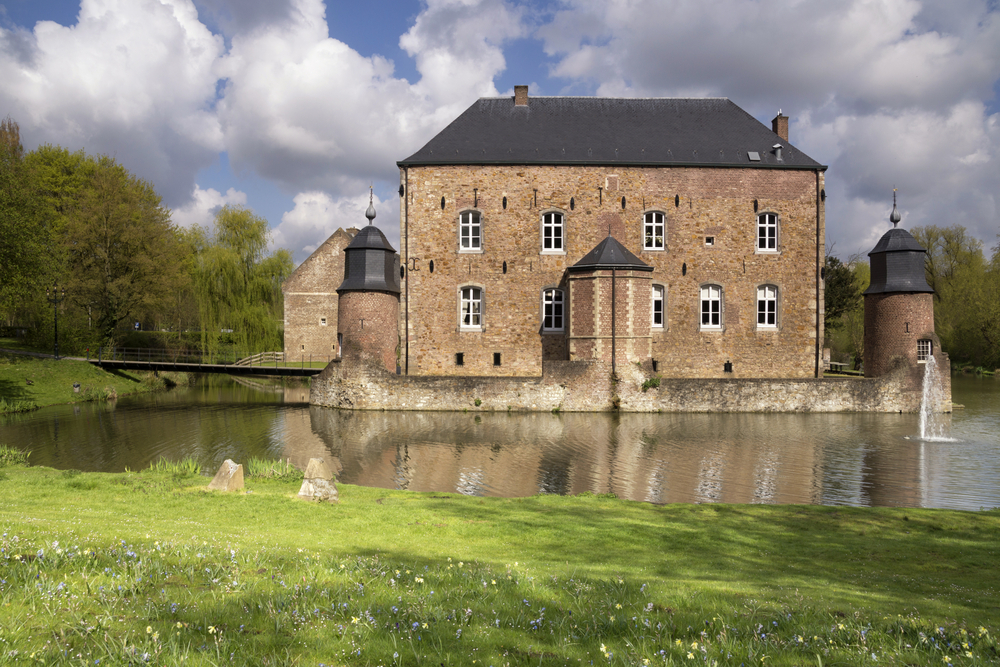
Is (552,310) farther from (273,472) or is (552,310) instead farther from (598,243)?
(273,472)

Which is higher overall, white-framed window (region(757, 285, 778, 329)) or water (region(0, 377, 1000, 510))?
white-framed window (region(757, 285, 778, 329))

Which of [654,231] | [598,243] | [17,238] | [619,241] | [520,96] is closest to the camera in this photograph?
[17,238]

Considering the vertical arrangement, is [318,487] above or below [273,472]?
above

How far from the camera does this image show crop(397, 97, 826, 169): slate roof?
2234 cm

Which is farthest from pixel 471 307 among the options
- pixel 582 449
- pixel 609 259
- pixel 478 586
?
pixel 478 586

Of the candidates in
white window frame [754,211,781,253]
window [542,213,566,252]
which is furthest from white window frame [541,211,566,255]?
white window frame [754,211,781,253]

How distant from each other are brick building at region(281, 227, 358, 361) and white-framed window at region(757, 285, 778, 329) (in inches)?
873

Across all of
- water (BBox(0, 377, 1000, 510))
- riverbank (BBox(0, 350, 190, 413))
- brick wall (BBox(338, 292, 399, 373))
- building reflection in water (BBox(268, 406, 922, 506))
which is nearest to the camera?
building reflection in water (BBox(268, 406, 922, 506))

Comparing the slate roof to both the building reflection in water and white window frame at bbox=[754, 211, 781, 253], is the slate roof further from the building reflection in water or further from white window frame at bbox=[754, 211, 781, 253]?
the building reflection in water

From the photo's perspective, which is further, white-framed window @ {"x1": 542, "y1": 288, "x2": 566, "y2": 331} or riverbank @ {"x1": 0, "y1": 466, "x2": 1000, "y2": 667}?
white-framed window @ {"x1": 542, "y1": 288, "x2": 566, "y2": 331}

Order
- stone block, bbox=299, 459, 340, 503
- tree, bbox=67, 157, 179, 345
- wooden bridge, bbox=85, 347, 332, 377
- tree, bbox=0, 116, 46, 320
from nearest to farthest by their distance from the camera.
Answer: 1. stone block, bbox=299, 459, 340, 503
2. tree, bbox=0, 116, 46, 320
3. wooden bridge, bbox=85, 347, 332, 377
4. tree, bbox=67, 157, 179, 345

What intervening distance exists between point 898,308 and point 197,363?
27.2 meters

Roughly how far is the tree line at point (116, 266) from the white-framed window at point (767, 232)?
2297 cm

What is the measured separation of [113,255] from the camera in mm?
26750
